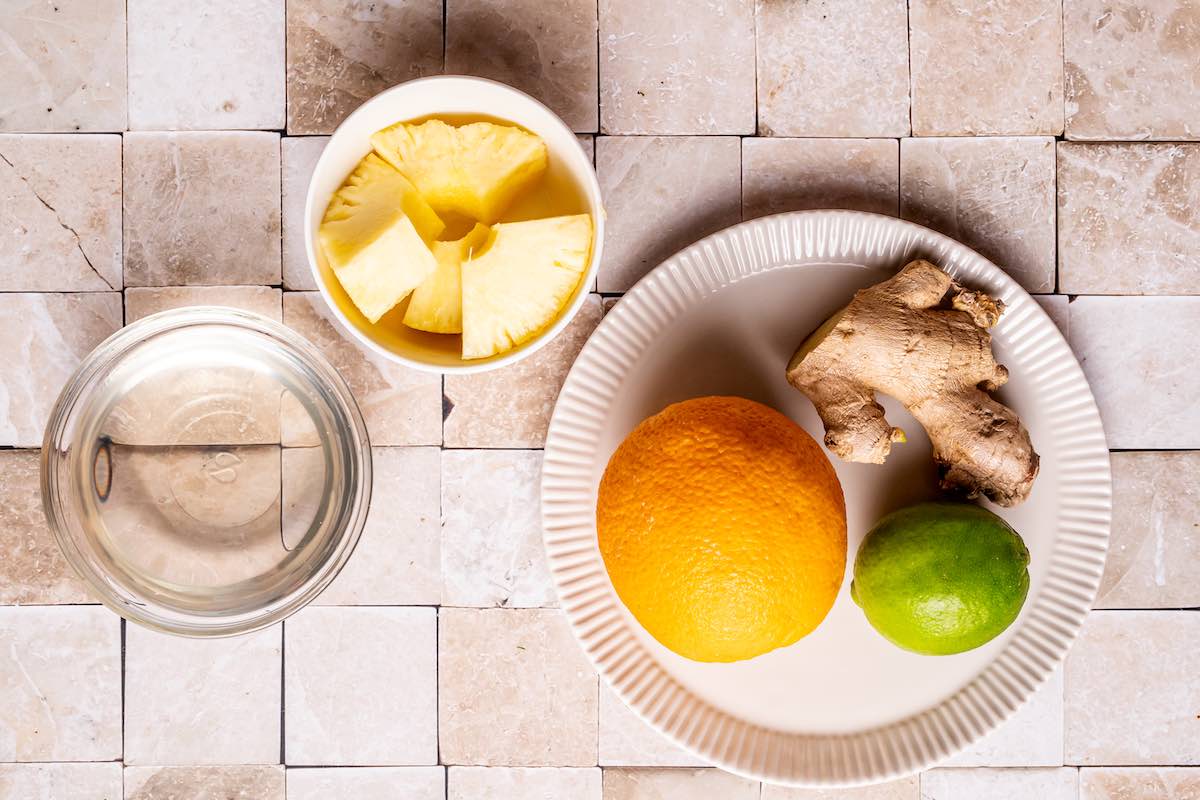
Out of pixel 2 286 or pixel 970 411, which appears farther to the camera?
pixel 2 286

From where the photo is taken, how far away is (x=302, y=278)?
2.27ft

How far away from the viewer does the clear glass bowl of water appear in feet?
2.18

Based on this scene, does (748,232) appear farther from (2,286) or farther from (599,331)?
(2,286)

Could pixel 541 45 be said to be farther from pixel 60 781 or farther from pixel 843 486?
pixel 60 781

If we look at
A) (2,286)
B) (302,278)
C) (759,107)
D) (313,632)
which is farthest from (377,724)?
(759,107)

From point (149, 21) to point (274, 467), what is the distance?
0.39 m

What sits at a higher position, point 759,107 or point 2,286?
point 759,107

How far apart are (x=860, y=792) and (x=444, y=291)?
539 millimetres

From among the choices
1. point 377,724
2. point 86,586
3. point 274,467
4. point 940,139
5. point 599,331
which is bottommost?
point 377,724

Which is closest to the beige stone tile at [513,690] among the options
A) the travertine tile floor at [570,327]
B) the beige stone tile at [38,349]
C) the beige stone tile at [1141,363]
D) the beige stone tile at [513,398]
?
the travertine tile floor at [570,327]

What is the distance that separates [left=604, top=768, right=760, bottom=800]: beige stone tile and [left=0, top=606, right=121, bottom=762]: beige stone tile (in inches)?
16.8

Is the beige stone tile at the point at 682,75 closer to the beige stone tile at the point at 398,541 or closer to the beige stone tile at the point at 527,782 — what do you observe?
the beige stone tile at the point at 398,541

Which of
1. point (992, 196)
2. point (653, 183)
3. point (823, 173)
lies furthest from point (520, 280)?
point (992, 196)

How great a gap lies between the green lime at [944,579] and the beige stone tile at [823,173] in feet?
0.86
